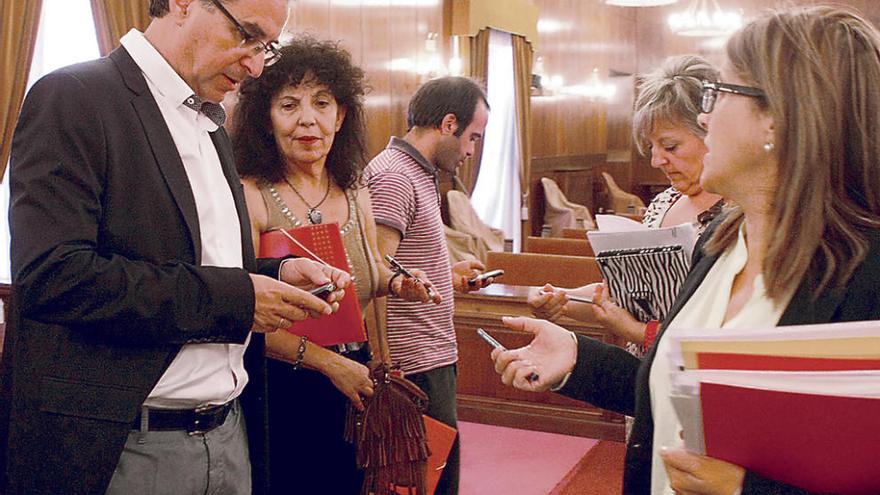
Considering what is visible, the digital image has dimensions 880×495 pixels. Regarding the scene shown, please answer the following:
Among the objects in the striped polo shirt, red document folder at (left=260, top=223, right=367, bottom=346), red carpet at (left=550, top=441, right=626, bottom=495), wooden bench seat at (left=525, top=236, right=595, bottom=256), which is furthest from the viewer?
wooden bench seat at (left=525, top=236, right=595, bottom=256)

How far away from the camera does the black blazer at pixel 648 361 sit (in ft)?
4.25

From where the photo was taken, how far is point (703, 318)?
1531mm

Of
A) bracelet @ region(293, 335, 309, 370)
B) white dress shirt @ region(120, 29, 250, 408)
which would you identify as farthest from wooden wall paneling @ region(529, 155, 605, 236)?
white dress shirt @ region(120, 29, 250, 408)

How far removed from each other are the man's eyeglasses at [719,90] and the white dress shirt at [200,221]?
2.85 feet

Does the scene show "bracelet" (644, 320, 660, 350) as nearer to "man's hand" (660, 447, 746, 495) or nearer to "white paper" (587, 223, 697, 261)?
"white paper" (587, 223, 697, 261)

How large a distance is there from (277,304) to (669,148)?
128 centimetres

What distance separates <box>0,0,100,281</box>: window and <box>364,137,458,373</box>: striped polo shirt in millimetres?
3105

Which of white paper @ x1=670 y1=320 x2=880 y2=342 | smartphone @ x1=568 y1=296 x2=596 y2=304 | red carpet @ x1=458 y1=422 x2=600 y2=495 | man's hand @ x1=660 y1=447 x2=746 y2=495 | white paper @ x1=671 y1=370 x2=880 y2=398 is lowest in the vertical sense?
red carpet @ x1=458 y1=422 x2=600 y2=495

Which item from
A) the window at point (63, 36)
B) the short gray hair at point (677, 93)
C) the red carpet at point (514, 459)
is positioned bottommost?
the red carpet at point (514, 459)

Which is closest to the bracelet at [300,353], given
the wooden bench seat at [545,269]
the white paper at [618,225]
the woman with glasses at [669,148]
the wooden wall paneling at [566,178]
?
the woman with glasses at [669,148]

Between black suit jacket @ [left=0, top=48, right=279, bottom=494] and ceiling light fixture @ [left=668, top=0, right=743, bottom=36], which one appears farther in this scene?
ceiling light fixture @ [left=668, top=0, right=743, bottom=36]

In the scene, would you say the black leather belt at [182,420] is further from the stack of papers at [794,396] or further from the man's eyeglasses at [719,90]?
the man's eyeglasses at [719,90]

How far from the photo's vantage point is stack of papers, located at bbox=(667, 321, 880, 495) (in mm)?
1072

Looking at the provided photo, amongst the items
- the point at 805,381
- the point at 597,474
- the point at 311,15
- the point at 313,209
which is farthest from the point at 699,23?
the point at 805,381
